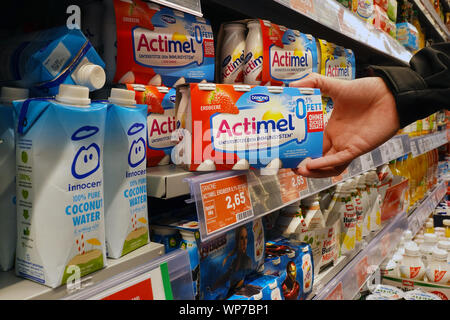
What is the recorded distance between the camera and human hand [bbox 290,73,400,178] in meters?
1.05

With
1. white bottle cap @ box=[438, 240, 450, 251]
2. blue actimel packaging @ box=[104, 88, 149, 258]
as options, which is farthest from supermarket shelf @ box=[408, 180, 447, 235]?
blue actimel packaging @ box=[104, 88, 149, 258]

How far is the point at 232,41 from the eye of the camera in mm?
1040

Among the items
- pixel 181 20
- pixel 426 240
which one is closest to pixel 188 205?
pixel 181 20

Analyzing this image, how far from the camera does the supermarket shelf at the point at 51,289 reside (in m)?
0.52

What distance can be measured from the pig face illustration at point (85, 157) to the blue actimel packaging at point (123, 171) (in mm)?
60

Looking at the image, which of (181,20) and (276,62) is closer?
(181,20)

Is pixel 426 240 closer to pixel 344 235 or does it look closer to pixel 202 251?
pixel 344 235

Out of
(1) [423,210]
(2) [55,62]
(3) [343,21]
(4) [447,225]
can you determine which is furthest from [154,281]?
(4) [447,225]

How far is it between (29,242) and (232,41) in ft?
2.44

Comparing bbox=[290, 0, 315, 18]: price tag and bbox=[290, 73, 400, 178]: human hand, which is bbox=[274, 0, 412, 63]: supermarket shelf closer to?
bbox=[290, 0, 315, 18]: price tag

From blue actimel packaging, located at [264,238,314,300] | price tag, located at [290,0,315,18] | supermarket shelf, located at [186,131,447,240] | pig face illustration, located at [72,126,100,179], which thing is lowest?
blue actimel packaging, located at [264,238,314,300]

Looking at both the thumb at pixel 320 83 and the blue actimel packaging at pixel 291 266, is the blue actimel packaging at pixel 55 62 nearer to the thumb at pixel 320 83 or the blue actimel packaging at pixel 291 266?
the thumb at pixel 320 83

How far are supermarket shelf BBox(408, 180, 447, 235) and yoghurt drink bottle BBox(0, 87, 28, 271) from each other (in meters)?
2.60

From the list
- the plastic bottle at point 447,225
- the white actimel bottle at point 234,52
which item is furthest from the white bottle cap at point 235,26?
the plastic bottle at point 447,225
